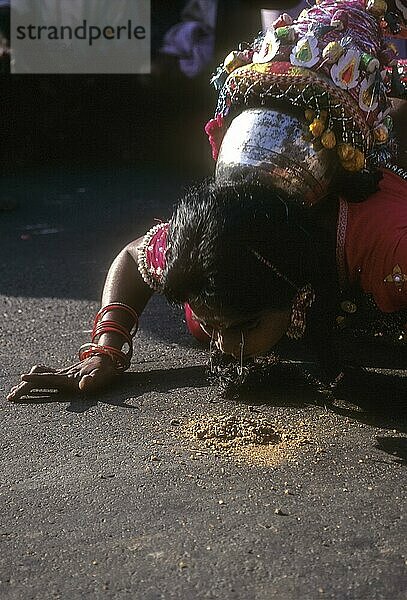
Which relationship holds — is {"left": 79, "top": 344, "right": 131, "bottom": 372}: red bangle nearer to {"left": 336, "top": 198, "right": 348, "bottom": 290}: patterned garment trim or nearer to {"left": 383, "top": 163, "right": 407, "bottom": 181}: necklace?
{"left": 336, "top": 198, "right": 348, "bottom": 290}: patterned garment trim

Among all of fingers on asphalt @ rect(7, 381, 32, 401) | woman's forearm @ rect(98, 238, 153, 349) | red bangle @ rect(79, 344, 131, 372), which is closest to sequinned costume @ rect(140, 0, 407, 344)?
woman's forearm @ rect(98, 238, 153, 349)

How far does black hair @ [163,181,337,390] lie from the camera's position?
8.10 ft

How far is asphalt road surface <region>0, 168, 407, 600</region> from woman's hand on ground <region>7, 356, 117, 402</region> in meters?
0.03

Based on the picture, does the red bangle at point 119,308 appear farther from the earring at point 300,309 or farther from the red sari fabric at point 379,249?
the red sari fabric at point 379,249

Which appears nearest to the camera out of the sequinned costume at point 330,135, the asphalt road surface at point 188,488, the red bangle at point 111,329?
the asphalt road surface at point 188,488

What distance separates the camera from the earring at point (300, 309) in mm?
2650

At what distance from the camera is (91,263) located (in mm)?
4723

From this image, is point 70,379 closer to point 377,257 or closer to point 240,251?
point 240,251

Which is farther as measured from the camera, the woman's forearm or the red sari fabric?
the woman's forearm

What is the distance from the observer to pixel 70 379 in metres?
3.06

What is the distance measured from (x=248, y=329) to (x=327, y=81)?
82 centimetres

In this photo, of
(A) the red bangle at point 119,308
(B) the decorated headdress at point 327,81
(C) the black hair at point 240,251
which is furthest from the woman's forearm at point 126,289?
(C) the black hair at point 240,251

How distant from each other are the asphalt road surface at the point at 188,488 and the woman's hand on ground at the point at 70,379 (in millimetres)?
34

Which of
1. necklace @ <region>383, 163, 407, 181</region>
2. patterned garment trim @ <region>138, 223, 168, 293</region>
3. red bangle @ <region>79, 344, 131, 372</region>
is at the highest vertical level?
necklace @ <region>383, 163, 407, 181</region>
